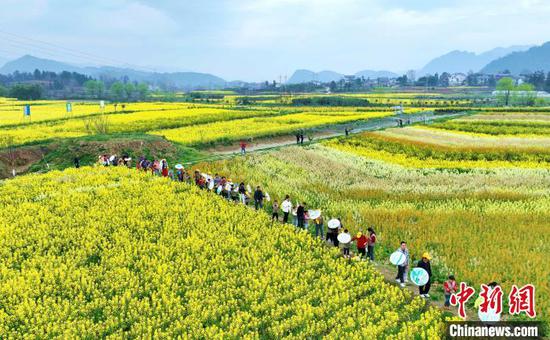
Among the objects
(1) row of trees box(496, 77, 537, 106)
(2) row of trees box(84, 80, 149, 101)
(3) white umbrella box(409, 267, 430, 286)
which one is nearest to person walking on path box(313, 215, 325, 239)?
(3) white umbrella box(409, 267, 430, 286)

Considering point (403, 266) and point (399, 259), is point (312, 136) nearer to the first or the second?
point (403, 266)

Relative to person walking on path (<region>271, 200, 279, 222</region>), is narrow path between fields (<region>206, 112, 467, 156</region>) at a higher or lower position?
higher

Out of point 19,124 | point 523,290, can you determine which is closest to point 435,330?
point 523,290

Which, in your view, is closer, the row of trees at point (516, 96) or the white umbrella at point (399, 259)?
the white umbrella at point (399, 259)

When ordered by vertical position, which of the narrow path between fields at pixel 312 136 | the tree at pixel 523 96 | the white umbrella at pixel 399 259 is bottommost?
the white umbrella at pixel 399 259

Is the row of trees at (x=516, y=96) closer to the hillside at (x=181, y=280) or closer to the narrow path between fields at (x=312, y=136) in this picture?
the narrow path between fields at (x=312, y=136)

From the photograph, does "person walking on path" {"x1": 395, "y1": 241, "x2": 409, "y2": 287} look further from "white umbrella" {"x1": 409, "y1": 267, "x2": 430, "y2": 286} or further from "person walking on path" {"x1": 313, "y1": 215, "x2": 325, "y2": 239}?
"person walking on path" {"x1": 313, "y1": 215, "x2": 325, "y2": 239}

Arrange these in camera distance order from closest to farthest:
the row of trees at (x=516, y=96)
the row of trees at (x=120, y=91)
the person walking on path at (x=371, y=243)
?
the person walking on path at (x=371, y=243)
the row of trees at (x=516, y=96)
the row of trees at (x=120, y=91)

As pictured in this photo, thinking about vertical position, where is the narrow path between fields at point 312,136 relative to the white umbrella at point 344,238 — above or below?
above

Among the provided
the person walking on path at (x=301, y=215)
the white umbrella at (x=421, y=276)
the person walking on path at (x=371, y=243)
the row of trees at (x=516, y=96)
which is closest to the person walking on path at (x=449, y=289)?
the white umbrella at (x=421, y=276)

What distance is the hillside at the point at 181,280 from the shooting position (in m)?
12.5

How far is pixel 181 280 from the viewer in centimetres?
1493

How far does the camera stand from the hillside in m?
12.5

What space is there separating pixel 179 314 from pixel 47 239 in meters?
8.07
